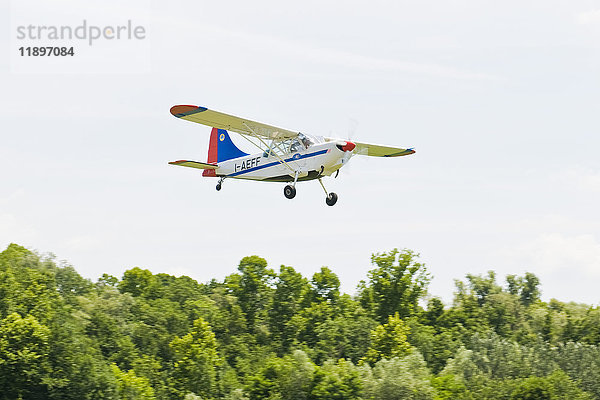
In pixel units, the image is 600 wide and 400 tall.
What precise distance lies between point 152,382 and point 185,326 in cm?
1347

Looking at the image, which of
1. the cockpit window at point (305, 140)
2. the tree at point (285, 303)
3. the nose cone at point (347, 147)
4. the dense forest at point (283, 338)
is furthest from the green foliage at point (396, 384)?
the tree at point (285, 303)

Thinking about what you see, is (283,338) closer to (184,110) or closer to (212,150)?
(212,150)

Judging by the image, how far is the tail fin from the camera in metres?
37.4

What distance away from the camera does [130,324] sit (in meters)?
81.1

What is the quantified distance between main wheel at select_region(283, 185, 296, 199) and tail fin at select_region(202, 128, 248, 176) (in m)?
4.09

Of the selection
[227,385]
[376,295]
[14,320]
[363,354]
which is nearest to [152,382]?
[227,385]

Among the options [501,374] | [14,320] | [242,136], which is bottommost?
[501,374]

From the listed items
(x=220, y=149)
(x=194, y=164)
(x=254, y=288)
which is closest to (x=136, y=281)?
(x=254, y=288)

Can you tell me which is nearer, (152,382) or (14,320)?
(14,320)

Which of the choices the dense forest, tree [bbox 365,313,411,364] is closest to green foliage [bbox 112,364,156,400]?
the dense forest

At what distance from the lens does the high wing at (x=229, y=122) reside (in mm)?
31109

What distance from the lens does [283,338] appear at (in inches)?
3339

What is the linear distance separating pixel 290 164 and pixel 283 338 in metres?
53.6

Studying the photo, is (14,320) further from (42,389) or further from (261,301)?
(261,301)
